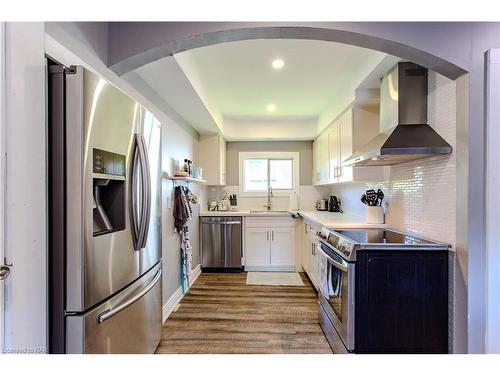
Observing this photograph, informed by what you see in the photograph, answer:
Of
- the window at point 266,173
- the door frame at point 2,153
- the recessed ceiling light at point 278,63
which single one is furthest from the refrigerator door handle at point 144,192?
the window at point 266,173

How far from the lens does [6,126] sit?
894 mm

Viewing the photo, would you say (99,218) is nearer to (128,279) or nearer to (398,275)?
(128,279)

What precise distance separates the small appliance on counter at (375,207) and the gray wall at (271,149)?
2278 mm

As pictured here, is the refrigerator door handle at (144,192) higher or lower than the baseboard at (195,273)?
higher

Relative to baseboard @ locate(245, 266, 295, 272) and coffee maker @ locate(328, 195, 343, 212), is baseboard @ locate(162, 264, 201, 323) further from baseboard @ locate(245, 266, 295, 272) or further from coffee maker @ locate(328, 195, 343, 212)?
coffee maker @ locate(328, 195, 343, 212)

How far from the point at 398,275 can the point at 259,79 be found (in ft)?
7.43

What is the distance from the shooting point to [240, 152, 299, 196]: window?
508cm

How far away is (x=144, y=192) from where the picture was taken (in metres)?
1.57

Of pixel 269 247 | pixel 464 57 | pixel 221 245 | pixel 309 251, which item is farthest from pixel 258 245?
pixel 464 57

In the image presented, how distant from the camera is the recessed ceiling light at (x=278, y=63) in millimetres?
2506

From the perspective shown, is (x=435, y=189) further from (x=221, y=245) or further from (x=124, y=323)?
(x=221, y=245)

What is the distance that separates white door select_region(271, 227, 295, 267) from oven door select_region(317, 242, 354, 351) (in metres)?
1.83

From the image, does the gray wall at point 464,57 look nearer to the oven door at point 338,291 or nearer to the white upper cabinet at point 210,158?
the oven door at point 338,291
